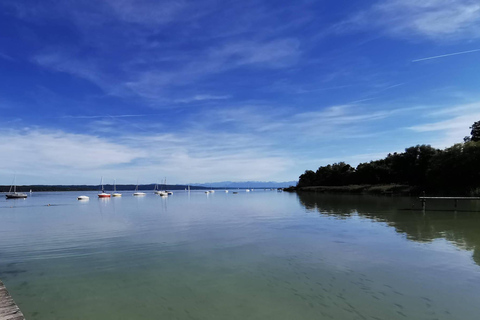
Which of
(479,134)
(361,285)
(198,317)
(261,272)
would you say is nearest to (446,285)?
(361,285)

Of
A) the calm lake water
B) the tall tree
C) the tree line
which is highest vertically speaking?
the tall tree

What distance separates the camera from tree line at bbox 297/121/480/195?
66.7 metres

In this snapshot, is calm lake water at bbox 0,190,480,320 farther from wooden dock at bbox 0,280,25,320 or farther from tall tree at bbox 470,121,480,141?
tall tree at bbox 470,121,480,141

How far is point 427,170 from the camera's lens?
81875 millimetres

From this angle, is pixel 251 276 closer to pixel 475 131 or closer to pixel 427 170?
pixel 427 170

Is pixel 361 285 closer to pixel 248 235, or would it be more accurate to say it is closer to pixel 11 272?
pixel 248 235

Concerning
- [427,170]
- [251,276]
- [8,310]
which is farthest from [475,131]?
[8,310]

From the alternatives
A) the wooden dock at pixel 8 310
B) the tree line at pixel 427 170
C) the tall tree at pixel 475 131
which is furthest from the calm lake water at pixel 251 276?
the tall tree at pixel 475 131

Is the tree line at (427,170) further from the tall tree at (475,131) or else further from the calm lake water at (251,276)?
the calm lake water at (251,276)

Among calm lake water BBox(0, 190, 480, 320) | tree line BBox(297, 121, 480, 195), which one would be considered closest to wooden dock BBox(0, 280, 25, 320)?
calm lake water BBox(0, 190, 480, 320)

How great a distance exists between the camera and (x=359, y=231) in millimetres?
26812

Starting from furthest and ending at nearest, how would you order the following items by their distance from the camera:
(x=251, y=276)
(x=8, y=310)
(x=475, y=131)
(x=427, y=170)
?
(x=475, y=131) → (x=427, y=170) → (x=251, y=276) → (x=8, y=310)

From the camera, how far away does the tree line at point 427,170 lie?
219 feet

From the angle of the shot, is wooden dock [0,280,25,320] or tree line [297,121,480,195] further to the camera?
tree line [297,121,480,195]
